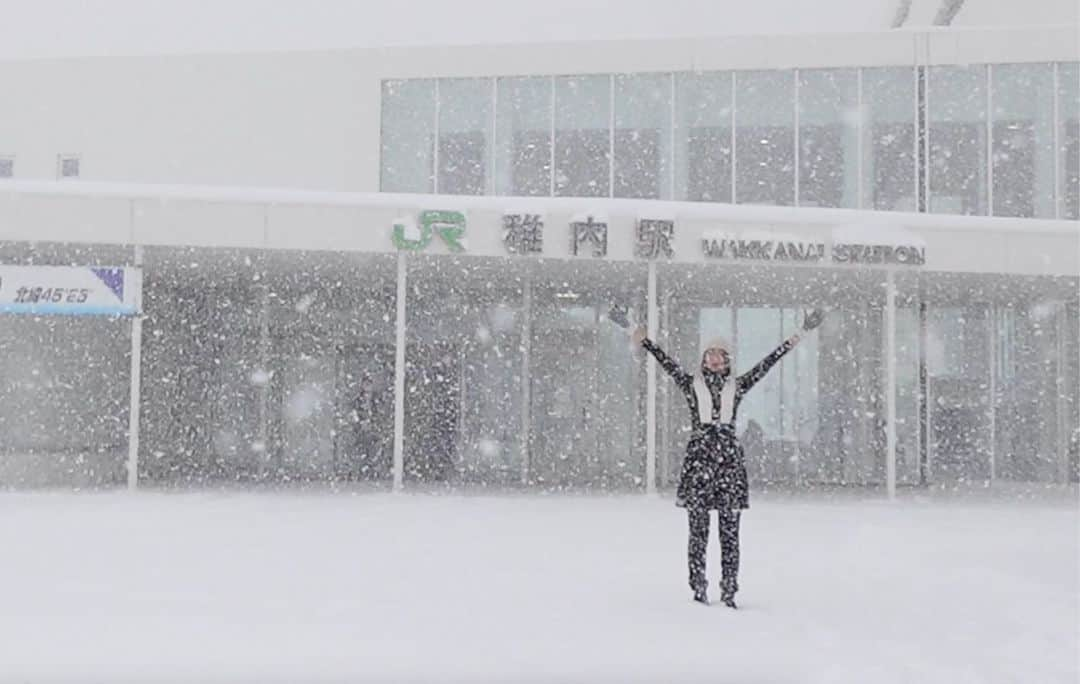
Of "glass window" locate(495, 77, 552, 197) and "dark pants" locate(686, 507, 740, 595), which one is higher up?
"glass window" locate(495, 77, 552, 197)

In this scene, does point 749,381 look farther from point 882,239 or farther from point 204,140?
point 204,140

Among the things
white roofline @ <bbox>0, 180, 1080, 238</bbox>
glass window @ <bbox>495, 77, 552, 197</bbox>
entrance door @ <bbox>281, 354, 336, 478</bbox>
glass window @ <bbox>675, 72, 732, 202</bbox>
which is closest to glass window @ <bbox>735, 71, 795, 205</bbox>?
glass window @ <bbox>675, 72, 732, 202</bbox>

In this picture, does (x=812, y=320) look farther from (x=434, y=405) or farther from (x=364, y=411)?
(x=364, y=411)

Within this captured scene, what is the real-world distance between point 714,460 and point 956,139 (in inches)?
621

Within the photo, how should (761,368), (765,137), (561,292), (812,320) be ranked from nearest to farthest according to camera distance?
(812,320) → (761,368) → (561,292) → (765,137)

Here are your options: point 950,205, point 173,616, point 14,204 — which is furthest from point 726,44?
point 173,616

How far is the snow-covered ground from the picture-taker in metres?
5.13

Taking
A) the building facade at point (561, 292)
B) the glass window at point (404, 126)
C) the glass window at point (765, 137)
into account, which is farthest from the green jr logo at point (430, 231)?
the glass window at point (765, 137)

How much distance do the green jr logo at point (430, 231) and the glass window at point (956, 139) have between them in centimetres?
1067

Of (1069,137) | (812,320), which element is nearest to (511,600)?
(812,320)

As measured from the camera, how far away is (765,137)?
20609mm

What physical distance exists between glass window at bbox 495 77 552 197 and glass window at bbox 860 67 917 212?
6.06 metres

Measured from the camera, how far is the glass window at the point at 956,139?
798 inches

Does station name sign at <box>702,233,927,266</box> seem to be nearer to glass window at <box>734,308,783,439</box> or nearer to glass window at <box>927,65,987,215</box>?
glass window at <box>734,308,783,439</box>
